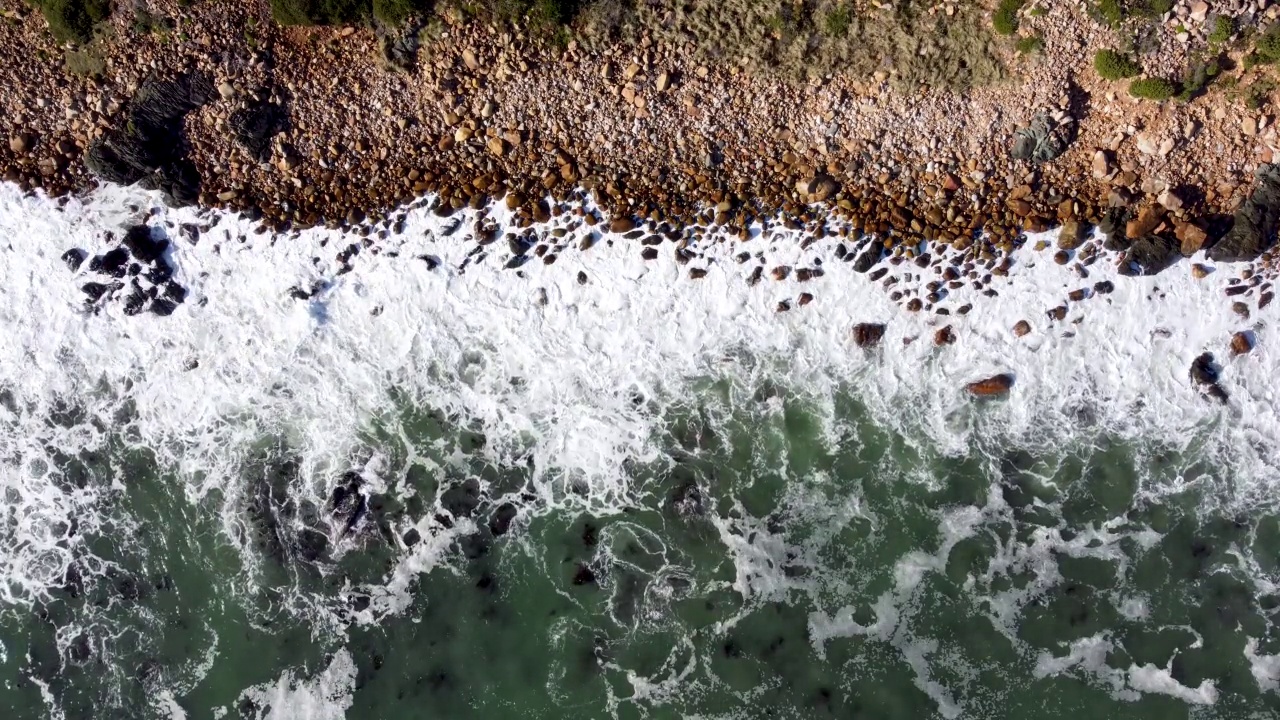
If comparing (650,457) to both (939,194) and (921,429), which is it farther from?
(939,194)

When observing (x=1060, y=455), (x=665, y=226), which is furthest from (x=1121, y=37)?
(x=665, y=226)

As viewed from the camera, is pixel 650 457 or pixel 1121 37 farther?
pixel 650 457

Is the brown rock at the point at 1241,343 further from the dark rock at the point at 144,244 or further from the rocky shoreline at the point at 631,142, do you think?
the dark rock at the point at 144,244

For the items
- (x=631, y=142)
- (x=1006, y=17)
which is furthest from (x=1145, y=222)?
(x=631, y=142)

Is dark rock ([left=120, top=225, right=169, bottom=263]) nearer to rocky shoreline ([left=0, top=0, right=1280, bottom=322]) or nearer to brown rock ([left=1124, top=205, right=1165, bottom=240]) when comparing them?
rocky shoreline ([left=0, top=0, right=1280, bottom=322])

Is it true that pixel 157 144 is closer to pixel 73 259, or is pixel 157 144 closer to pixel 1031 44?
pixel 73 259

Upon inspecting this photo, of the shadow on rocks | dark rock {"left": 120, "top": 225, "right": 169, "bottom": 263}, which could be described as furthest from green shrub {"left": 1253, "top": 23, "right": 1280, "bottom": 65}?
dark rock {"left": 120, "top": 225, "right": 169, "bottom": 263}
